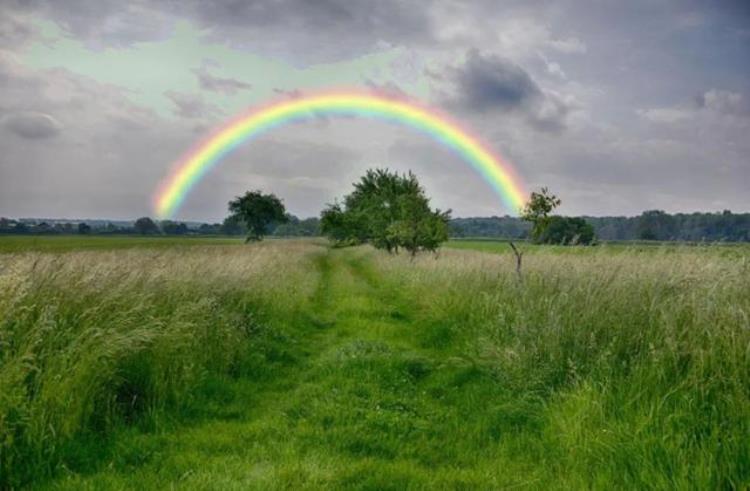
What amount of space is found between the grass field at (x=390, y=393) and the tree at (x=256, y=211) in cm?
7399

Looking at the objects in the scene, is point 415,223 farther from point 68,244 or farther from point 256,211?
point 256,211

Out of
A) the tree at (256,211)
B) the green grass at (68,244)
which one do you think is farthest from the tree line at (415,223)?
the green grass at (68,244)

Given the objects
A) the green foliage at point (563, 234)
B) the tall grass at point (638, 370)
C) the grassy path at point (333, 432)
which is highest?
the green foliage at point (563, 234)

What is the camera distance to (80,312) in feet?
23.0

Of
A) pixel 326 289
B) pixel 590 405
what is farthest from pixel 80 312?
pixel 326 289

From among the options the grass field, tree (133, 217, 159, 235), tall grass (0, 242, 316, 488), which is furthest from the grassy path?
tree (133, 217, 159, 235)

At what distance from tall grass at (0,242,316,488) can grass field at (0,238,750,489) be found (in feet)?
0.09

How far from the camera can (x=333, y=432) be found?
227 inches

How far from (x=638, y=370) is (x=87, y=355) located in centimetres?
633

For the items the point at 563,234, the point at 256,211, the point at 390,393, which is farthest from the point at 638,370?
the point at 256,211

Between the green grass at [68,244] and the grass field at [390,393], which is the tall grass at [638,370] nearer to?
the grass field at [390,393]

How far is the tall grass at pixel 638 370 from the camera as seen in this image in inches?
169

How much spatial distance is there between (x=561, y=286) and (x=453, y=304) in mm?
4305

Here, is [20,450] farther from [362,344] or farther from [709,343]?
[709,343]
